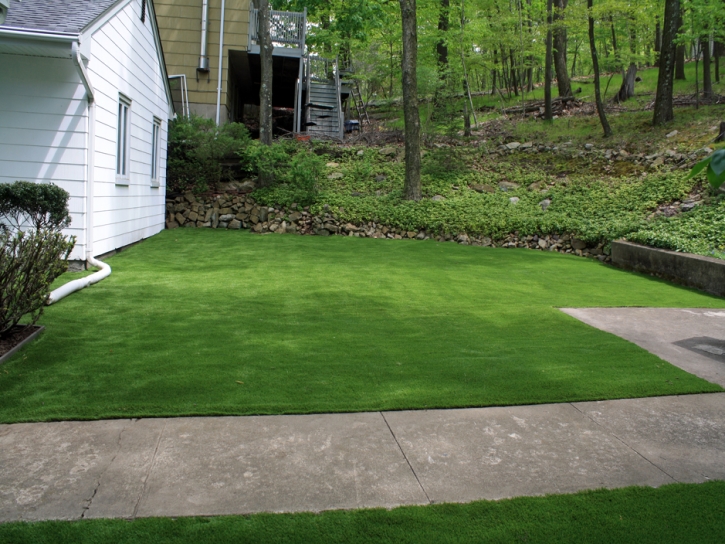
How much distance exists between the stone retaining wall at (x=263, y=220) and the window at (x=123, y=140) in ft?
13.3

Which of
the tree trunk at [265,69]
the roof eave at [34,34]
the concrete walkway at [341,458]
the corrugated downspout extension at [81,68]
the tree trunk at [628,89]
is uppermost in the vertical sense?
the tree trunk at [628,89]

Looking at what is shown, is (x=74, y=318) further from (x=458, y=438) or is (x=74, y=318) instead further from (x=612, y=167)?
(x=612, y=167)

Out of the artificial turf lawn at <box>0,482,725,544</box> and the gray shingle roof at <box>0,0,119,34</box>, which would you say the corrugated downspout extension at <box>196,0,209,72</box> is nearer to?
the gray shingle roof at <box>0,0,119,34</box>

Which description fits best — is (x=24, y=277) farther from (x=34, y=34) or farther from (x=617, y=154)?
(x=617, y=154)

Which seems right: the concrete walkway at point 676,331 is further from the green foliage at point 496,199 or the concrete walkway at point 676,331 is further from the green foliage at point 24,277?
the green foliage at point 496,199

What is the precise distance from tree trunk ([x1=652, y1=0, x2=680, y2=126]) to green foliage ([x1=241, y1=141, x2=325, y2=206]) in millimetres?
9898

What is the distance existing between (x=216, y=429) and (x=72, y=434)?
0.78m

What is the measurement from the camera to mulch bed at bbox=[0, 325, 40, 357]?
4359 mm

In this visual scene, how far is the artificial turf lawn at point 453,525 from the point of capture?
2.29m

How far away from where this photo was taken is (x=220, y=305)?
627 centimetres

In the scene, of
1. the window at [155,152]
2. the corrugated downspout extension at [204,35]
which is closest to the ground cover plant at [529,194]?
the window at [155,152]

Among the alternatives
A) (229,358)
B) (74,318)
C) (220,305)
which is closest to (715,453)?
(229,358)

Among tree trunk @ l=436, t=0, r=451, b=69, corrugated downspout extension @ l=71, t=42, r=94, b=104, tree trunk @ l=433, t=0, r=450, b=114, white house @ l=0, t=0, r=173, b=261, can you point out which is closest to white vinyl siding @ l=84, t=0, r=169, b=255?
white house @ l=0, t=0, r=173, b=261

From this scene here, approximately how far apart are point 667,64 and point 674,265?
9.27 meters
